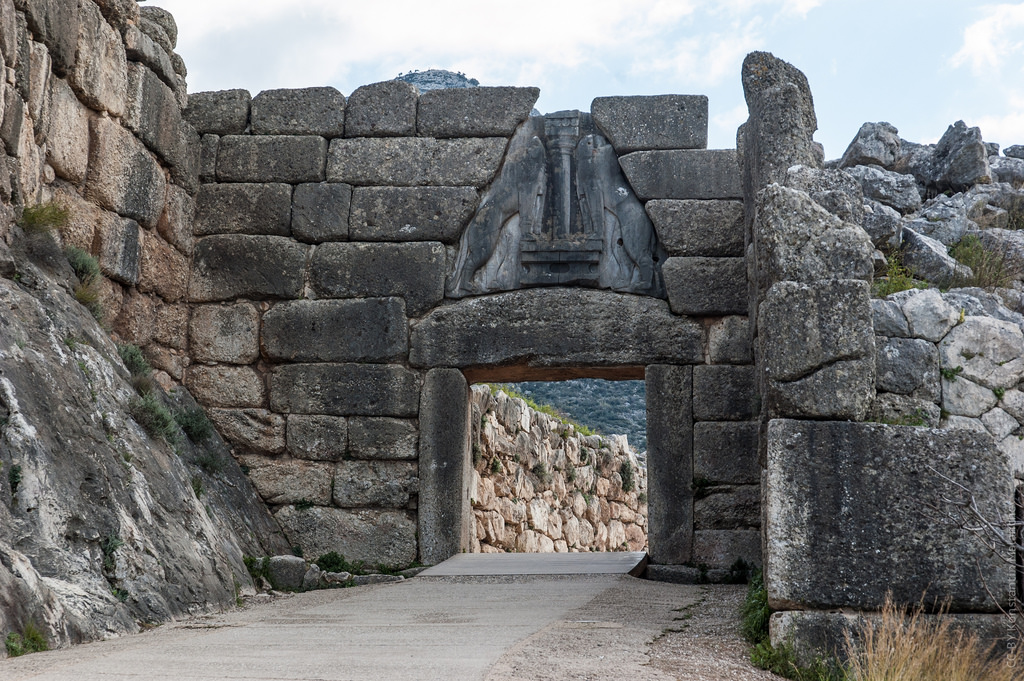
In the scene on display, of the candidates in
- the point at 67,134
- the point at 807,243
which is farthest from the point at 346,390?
the point at 807,243

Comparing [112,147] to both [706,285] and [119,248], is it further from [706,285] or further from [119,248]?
[706,285]

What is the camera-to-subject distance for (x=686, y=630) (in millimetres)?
5047

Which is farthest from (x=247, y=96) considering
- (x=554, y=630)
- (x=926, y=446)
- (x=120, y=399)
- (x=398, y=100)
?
(x=926, y=446)

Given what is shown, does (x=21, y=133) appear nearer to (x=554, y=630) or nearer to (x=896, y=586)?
(x=554, y=630)

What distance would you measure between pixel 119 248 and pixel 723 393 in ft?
14.3

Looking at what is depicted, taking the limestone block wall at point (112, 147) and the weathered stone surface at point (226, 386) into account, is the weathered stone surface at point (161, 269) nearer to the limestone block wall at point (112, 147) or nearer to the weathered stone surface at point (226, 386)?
the limestone block wall at point (112, 147)

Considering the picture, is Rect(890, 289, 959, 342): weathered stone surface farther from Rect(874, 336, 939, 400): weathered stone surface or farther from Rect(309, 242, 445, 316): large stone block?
Rect(309, 242, 445, 316): large stone block

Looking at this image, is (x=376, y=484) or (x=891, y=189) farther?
(x=891, y=189)

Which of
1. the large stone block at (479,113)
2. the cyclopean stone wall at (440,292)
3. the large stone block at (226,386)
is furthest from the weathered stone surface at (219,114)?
the large stone block at (226,386)

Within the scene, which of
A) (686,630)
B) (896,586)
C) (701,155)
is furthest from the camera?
(701,155)

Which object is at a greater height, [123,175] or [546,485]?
[123,175]

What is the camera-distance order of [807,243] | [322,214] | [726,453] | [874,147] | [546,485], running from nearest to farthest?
[807,243] → [726,453] → [322,214] → [874,147] → [546,485]

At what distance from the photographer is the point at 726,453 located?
7.53m

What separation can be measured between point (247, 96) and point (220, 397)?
2.42 metres
